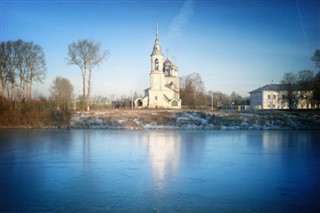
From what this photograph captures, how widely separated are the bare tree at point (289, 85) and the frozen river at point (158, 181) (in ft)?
165

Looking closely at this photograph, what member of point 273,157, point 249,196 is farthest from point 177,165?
point 273,157

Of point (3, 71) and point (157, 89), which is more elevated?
point (3, 71)

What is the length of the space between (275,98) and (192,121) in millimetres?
39863

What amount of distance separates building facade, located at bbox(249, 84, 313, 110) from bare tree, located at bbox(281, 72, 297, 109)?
1.71 feet

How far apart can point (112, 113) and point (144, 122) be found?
6.04 meters

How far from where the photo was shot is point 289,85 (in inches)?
2495

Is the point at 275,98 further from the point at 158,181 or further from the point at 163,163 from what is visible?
the point at 158,181

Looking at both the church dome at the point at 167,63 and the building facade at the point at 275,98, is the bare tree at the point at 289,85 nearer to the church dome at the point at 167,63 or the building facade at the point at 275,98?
the building facade at the point at 275,98

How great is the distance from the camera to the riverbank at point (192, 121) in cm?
3850

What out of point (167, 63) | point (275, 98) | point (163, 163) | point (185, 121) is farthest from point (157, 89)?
point (163, 163)

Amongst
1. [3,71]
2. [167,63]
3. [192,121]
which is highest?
[167,63]

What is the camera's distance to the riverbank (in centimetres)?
Result: 3850

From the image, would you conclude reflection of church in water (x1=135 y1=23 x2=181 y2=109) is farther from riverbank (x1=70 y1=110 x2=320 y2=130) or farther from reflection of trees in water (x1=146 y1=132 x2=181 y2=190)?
reflection of trees in water (x1=146 y1=132 x2=181 y2=190)

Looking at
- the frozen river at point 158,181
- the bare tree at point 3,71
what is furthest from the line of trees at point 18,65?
the frozen river at point 158,181
